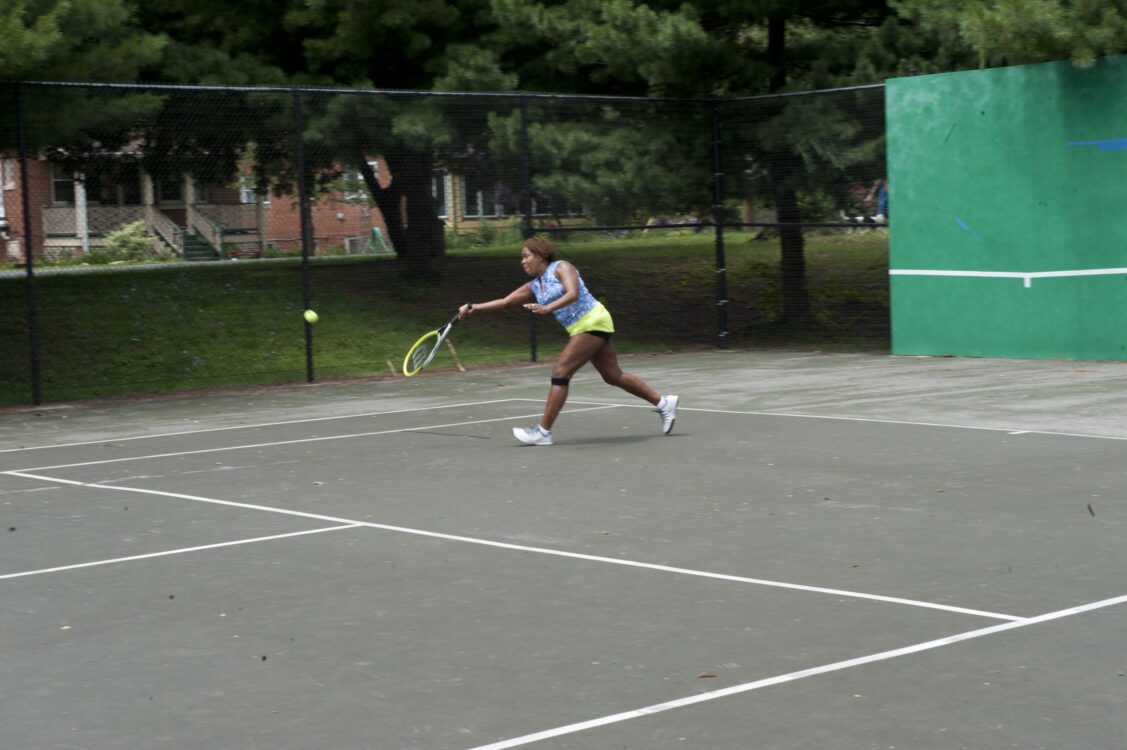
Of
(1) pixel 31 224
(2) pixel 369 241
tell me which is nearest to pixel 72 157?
(1) pixel 31 224

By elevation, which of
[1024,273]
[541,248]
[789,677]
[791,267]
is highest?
[541,248]

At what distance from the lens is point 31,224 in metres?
16.4

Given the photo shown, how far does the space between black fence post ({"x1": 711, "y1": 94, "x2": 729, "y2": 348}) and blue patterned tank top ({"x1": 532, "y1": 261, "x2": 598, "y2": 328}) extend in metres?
8.57

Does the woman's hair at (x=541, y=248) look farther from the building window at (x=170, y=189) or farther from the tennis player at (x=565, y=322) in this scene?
the building window at (x=170, y=189)

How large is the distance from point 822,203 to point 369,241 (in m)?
5.69

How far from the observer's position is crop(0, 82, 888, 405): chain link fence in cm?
1811

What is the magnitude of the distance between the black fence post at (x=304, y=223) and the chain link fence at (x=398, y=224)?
0.17 feet

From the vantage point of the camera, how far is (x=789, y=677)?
18.3ft

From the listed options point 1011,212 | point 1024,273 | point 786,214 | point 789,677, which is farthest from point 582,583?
point 786,214

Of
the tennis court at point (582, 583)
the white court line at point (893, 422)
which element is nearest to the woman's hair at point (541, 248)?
the tennis court at point (582, 583)

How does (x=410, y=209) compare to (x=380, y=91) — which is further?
(x=410, y=209)

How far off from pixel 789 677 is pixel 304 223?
44.3 feet

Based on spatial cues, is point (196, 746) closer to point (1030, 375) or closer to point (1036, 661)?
point (1036, 661)

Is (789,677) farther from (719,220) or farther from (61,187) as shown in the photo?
(719,220)
